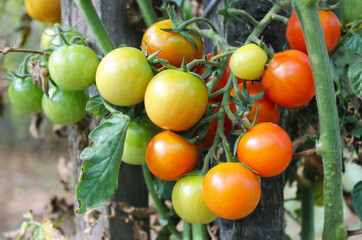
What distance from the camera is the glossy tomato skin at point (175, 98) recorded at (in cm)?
53

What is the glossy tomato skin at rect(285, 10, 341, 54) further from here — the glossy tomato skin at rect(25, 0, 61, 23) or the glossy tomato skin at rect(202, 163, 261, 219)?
the glossy tomato skin at rect(25, 0, 61, 23)

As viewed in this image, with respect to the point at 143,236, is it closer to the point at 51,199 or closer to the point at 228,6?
the point at 51,199

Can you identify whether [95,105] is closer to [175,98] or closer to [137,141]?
[137,141]

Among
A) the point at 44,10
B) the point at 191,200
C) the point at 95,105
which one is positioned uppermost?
the point at 44,10

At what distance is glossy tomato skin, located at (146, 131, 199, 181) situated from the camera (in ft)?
1.90

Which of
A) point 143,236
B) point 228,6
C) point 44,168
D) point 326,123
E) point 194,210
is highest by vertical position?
point 228,6

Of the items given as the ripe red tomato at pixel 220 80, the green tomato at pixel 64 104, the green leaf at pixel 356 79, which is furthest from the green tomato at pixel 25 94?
the green leaf at pixel 356 79

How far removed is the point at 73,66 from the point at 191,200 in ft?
1.09

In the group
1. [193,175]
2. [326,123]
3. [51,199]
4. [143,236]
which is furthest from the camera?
[51,199]

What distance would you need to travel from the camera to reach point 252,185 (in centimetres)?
52

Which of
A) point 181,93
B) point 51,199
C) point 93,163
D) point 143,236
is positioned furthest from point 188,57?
point 51,199

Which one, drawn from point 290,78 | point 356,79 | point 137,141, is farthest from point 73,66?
point 356,79

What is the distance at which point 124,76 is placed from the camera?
56 cm

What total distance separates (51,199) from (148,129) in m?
0.55
